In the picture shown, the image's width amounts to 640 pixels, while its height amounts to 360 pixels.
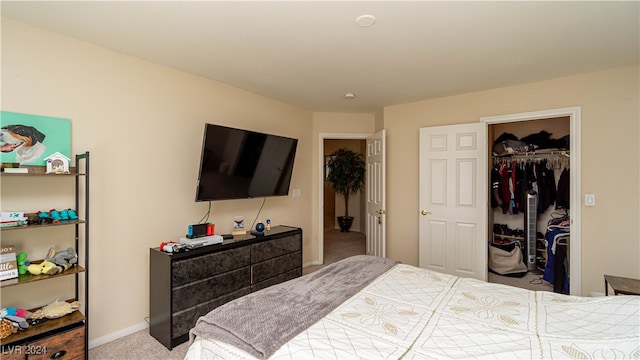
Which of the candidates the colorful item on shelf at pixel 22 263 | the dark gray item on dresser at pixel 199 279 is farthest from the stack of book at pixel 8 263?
the dark gray item on dresser at pixel 199 279

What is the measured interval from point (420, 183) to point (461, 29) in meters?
2.17

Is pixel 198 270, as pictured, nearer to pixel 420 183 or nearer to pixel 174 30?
pixel 174 30

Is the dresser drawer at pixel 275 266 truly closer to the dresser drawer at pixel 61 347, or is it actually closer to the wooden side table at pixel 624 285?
the dresser drawer at pixel 61 347

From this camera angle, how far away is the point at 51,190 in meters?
2.17

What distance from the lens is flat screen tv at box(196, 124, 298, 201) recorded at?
276 cm

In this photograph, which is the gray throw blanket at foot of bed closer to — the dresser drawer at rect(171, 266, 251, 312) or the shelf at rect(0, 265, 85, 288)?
the dresser drawer at rect(171, 266, 251, 312)

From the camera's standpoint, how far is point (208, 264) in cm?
263

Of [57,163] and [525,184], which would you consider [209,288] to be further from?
[525,184]

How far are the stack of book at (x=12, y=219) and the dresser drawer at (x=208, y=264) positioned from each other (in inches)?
37.5

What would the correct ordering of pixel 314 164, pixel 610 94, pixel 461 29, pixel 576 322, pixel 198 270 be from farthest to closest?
pixel 314 164
pixel 610 94
pixel 198 270
pixel 461 29
pixel 576 322

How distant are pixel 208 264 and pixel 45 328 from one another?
3.49ft

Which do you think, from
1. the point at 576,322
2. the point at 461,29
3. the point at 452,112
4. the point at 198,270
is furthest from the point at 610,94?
the point at 198,270

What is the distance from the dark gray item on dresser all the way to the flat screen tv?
20.1 inches

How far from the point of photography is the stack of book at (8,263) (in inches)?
72.1
